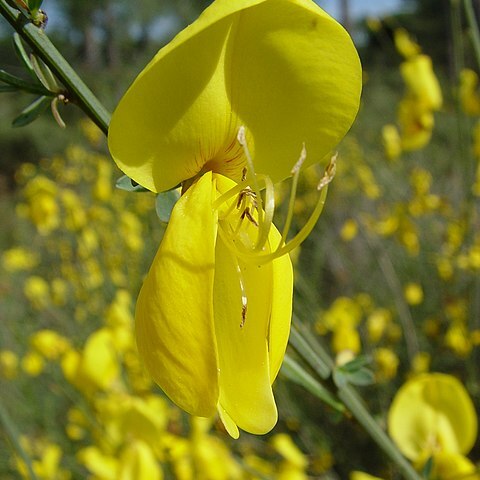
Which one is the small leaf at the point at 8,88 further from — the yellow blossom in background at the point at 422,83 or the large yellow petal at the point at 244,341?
the yellow blossom in background at the point at 422,83

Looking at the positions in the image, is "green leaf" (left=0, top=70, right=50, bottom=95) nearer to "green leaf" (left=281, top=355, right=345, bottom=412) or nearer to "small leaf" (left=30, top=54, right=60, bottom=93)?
"small leaf" (left=30, top=54, right=60, bottom=93)

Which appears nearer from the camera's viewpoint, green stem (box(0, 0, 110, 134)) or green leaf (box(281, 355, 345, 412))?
green stem (box(0, 0, 110, 134))

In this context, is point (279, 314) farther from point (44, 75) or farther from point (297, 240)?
point (44, 75)

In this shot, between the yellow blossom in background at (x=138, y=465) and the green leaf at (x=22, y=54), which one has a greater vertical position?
the green leaf at (x=22, y=54)

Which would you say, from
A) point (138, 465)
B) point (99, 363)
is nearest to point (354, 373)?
point (138, 465)

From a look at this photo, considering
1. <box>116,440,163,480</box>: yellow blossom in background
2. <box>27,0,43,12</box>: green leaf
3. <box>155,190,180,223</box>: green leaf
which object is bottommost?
<box>116,440,163,480</box>: yellow blossom in background

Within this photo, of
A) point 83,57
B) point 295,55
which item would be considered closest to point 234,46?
point 295,55

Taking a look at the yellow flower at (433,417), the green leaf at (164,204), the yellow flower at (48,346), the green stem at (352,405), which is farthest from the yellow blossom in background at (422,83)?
the green leaf at (164,204)

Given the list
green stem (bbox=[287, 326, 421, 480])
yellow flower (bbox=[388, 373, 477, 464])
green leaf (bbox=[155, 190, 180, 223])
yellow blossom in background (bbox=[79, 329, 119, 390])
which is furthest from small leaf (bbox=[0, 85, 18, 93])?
yellow blossom in background (bbox=[79, 329, 119, 390])
